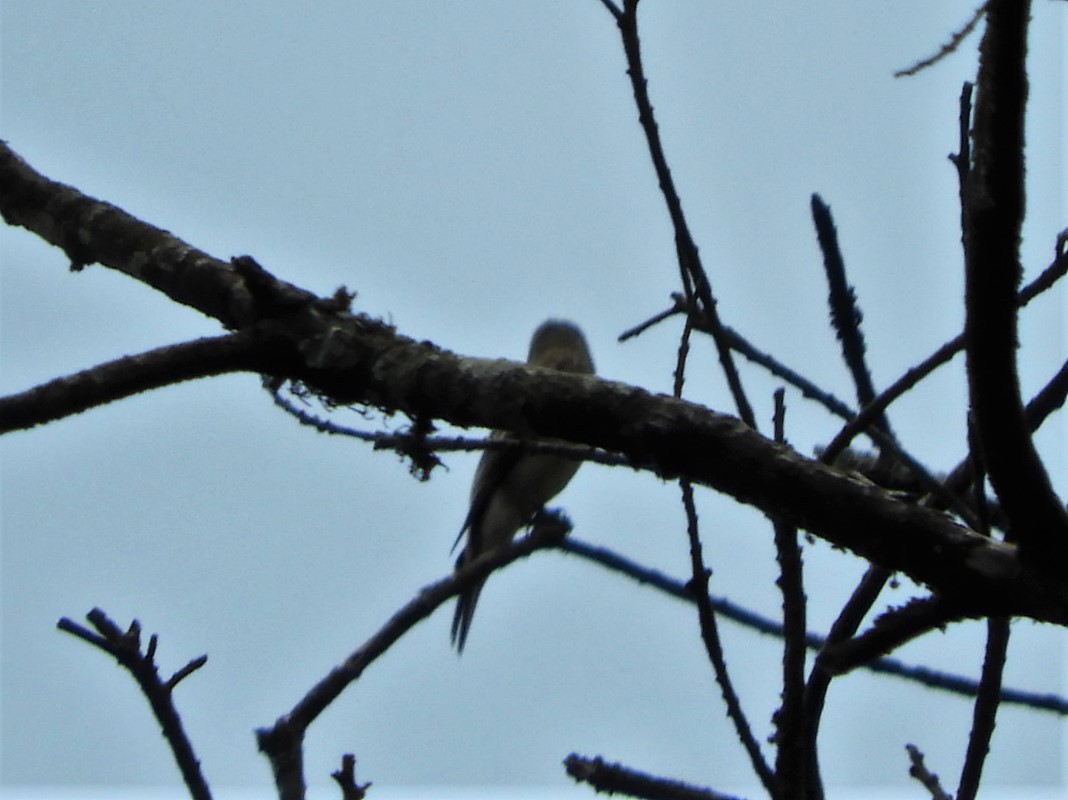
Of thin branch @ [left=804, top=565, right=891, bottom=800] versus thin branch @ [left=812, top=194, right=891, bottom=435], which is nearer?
thin branch @ [left=804, top=565, right=891, bottom=800]

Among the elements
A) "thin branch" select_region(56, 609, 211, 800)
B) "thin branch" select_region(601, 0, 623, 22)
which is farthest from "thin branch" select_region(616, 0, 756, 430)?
"thin branch" select_region(56, 609, 211, 800)

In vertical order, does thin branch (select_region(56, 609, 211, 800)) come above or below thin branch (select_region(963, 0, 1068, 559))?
below

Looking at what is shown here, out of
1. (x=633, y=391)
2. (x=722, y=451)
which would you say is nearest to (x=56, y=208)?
(x=633, y=391)

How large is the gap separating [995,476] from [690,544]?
95cm

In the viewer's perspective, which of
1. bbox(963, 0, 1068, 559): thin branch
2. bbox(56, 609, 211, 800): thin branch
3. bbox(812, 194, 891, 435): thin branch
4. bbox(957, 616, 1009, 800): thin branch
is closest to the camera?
bbox(963, 0, 1068, 559): thin branch

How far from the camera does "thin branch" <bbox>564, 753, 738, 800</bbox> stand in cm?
226

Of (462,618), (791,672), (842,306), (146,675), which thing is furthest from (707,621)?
(462,618)

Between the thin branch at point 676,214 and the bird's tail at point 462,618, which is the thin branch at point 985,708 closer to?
the thin branch at point 676,214

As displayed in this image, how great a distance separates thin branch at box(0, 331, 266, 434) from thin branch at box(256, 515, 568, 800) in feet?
1.52

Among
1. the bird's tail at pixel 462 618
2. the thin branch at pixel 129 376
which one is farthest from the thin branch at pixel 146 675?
the bird's tail at pixel 462 618

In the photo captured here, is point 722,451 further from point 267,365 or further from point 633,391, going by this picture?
point 267,365

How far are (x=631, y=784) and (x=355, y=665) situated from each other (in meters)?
0.59

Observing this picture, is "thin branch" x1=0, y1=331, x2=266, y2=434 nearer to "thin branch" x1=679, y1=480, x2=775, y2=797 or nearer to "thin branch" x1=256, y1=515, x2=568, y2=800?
"thin branch" x1=256, y1=515, x2=568, y2=800

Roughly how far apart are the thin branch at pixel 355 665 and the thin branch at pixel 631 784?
1.28 feet
